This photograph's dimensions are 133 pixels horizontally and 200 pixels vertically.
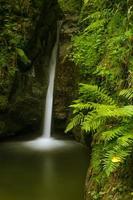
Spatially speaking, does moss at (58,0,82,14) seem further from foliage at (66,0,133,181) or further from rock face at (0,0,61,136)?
foliage at (66,0,133,181)

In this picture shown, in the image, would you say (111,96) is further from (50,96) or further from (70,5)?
(70,5)

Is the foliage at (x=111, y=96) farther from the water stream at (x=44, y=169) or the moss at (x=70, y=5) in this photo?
the moss at (x=70, y=5)

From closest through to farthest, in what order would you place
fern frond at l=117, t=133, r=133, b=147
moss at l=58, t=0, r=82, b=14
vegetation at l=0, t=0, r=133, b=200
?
1. fern frond at l=117, t=133, r=133, b=147
2. vegetation at l=0, t=0, r=133, b=200
3. moss at l=58, t=0, r=82, b=14

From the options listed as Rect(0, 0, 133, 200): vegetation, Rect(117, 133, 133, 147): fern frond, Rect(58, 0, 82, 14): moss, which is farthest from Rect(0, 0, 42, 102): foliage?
Rect(117, 133, 133, 147): fern frond

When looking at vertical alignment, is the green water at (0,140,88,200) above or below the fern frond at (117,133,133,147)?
below

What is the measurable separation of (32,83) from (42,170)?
12.5ft

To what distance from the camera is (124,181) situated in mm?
3816

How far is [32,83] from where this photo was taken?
36.4 feet

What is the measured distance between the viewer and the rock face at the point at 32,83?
413 inches

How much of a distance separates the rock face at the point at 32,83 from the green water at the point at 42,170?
918mm

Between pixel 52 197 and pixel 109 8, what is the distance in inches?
131

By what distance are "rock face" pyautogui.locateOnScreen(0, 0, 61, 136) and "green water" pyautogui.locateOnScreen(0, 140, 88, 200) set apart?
0.92m

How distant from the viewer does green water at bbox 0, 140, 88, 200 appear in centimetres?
654

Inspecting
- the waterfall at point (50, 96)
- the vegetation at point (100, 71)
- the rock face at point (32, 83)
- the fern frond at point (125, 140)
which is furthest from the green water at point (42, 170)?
the fern frond at point (125, 140)
